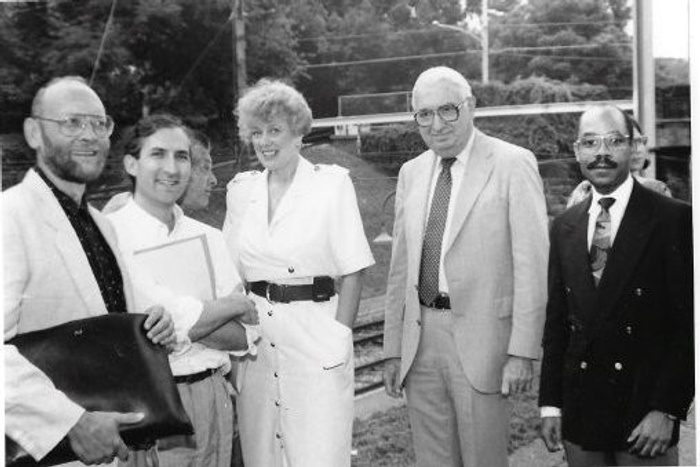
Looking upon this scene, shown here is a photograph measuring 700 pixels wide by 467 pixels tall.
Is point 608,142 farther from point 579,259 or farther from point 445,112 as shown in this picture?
point 445,112

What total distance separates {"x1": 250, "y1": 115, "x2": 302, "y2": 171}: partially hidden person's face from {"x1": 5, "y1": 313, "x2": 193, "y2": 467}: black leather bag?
95 cm

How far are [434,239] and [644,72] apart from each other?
117 cm

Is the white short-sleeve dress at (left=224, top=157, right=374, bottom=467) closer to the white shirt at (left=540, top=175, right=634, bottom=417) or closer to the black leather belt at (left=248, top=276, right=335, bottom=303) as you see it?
the black leather belt at (left=248, top=276, right=335, bottom=303)

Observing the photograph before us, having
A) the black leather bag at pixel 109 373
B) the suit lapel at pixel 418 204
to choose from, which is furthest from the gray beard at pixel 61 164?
the suit lapel at pixel 418 204

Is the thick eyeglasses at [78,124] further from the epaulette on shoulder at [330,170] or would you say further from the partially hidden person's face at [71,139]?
the epaulette on shoulder at [330,170]

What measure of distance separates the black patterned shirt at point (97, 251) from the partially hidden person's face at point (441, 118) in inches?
49.8

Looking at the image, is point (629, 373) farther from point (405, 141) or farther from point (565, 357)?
point (405, 141)

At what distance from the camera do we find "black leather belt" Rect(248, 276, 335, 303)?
10.2 feet

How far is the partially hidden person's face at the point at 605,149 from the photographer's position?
2.79 m

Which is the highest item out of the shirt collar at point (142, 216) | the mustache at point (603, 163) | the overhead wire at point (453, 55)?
the overhead wire at point (453, 55)

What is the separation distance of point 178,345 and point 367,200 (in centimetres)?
144

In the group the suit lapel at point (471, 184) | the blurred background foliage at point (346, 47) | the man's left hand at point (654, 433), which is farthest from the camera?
the blurred background foliage at point (346, 47)

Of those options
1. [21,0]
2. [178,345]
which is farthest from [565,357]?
[21,0]

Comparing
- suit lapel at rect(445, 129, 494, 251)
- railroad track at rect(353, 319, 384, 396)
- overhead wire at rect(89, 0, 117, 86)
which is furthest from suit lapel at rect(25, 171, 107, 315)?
railroad track at rect(353, 319, 384, 396)
